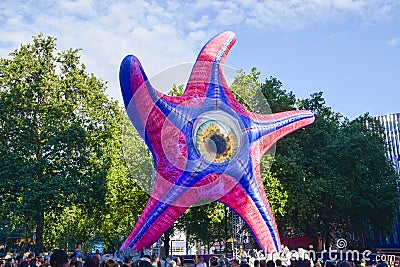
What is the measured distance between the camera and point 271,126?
17.9 m

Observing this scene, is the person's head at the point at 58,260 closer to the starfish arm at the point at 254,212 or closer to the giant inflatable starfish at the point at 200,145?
the giant inflatable starfish at the point at 200,145

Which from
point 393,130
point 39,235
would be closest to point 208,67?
point 39,235

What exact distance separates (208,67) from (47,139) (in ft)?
34.0

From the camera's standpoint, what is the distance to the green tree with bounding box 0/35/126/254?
21.9 m

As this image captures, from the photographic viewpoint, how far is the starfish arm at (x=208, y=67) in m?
16.2

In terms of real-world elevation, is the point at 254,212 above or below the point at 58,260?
above

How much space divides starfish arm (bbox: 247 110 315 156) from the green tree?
939 centimetres

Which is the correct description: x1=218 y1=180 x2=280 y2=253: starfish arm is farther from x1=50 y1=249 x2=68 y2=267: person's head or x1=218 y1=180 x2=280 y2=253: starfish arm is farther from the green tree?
x1=50 y1=249 x2=68 y2=267: person's head

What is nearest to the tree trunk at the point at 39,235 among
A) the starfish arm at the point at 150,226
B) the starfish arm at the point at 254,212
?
the starfish arm at the point at 150,226

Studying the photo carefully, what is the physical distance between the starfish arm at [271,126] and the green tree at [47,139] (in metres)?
9.39

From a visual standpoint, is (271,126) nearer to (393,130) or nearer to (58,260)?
(58,260)

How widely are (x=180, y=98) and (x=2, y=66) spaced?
40.0 ft

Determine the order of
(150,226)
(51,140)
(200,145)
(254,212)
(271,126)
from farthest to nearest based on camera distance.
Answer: (51,140) < (271,126) < (254,212) < (150,226) < (200,145)

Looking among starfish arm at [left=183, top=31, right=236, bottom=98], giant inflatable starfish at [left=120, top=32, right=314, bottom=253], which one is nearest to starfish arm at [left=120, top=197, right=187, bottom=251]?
giant inflatable starfish at [left=120, top=32, right=314, bottom=253]
